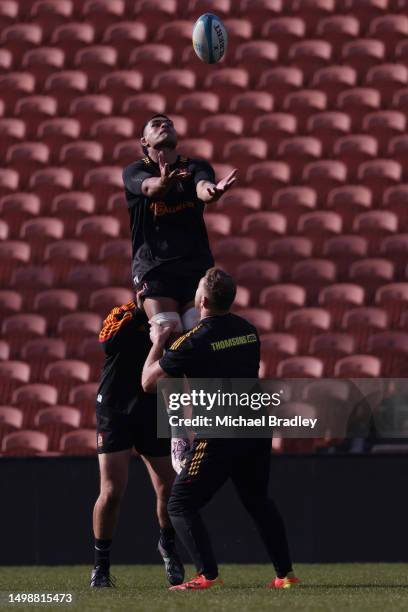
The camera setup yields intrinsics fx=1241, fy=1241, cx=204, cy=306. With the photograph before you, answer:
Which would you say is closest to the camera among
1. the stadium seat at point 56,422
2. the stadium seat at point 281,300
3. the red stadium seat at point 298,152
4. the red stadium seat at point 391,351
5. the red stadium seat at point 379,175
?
the stadium seat at point 56,422

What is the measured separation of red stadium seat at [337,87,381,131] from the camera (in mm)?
11492

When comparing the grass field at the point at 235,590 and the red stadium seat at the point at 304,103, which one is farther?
the red stadium seat at the point at 304,103

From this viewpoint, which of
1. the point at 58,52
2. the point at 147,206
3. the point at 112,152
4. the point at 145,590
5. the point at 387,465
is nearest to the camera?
the point at 145,590

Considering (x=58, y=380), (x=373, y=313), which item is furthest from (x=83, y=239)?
(x=373, y=313)

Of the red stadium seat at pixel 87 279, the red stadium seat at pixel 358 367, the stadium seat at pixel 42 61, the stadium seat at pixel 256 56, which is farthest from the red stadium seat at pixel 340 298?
the stadium seat at pixel 42 61

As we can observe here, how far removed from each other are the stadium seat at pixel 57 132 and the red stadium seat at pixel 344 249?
281 centimetres

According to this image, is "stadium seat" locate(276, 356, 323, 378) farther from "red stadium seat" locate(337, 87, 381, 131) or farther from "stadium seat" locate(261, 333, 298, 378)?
"red stadium seat" locate(337, 87, 381, 131)

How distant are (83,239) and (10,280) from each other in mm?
733

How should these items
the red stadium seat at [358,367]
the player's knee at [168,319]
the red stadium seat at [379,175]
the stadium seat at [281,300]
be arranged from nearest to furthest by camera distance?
the player's knee at [168,319]
the red stadium seat at [358,367]
the stadium seat at [281,300]
the red stadium seat at [379,175]

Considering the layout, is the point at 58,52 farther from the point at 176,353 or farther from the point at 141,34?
the point at 176,353

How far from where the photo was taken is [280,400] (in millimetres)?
8594

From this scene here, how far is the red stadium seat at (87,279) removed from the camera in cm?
1002

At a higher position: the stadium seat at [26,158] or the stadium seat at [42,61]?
the stadium seat at [42,61]

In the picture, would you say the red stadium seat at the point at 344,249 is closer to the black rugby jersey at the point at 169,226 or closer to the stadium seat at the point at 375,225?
the stadium seat at the point at 375,225
